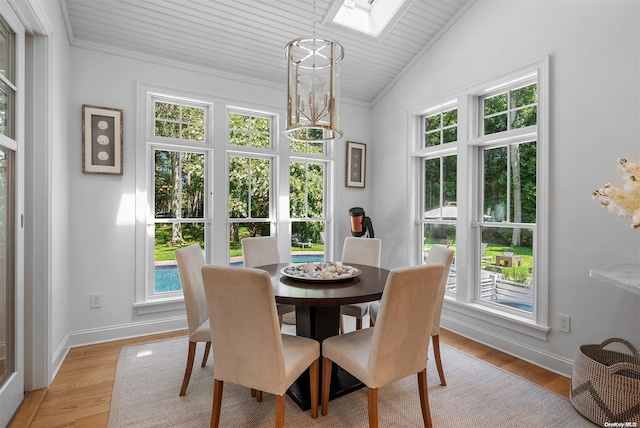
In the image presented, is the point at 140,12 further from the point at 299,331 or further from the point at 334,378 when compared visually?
the point at 334,378

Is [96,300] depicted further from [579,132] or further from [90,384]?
[579,132]

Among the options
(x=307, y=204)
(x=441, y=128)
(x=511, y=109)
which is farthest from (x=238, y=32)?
(x=511, y=109)

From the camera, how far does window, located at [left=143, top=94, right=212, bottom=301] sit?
3.52 m

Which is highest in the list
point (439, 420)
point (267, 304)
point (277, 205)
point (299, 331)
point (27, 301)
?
point (277, 205)

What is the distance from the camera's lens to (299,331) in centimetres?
245

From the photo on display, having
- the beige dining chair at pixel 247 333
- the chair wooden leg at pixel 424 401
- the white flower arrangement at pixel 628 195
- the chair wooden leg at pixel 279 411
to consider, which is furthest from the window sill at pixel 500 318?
the chair wooden leg at pixel 279 411

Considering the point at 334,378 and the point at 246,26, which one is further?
the point at 246,26

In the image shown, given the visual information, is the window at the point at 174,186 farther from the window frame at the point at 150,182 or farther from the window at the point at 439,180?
the window at the point at 439,180

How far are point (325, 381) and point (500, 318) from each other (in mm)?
1925

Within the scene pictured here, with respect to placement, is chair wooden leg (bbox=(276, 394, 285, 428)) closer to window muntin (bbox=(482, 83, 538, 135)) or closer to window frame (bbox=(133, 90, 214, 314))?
window frame (bbox=(133, 90, 214, 314))

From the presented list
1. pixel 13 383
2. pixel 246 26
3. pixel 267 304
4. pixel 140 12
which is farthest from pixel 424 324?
pixel 140 12

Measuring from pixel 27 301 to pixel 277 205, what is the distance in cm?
241

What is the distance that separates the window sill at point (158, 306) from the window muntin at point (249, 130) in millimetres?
1786

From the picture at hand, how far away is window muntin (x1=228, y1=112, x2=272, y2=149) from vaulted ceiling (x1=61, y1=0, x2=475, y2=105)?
0.43m
